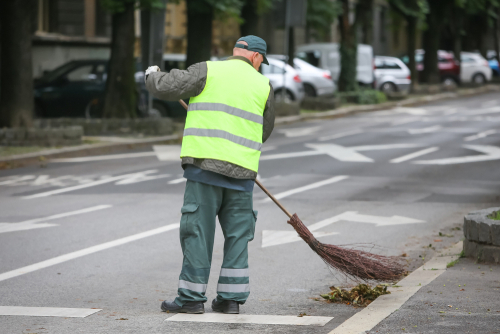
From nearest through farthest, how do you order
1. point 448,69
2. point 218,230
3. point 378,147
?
point 218,230, point 378,147, point 448,69

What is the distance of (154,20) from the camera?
60.4 ft

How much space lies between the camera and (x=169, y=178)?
12.2 meters

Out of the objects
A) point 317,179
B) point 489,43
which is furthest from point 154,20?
point 489,43

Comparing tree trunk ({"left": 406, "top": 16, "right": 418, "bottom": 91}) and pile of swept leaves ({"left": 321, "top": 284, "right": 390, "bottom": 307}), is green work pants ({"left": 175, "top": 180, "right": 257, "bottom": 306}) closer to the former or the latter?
pile of swept leaves ({"left": 321, "top": 284, "right": 390, "bottom": 307})

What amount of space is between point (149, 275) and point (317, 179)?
19.7 feet

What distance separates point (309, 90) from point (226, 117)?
2527 centimetres

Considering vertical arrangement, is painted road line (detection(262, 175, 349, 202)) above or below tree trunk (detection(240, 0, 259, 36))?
below

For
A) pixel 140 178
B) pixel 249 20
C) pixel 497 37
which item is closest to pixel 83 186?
pixel 140 178

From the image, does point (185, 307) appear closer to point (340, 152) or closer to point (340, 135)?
point (340, 152)

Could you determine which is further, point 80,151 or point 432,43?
point 432,43

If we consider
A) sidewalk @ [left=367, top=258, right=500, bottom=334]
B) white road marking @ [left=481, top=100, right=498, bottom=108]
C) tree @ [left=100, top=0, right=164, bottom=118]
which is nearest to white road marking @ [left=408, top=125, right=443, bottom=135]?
Answer: tree @ [left=100, top=0, right=164, bottom=118]

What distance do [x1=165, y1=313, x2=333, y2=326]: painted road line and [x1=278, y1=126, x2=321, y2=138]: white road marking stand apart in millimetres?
14259

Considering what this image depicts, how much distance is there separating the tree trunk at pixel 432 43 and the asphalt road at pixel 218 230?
22467mm

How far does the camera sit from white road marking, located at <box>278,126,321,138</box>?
1994 centimetres
